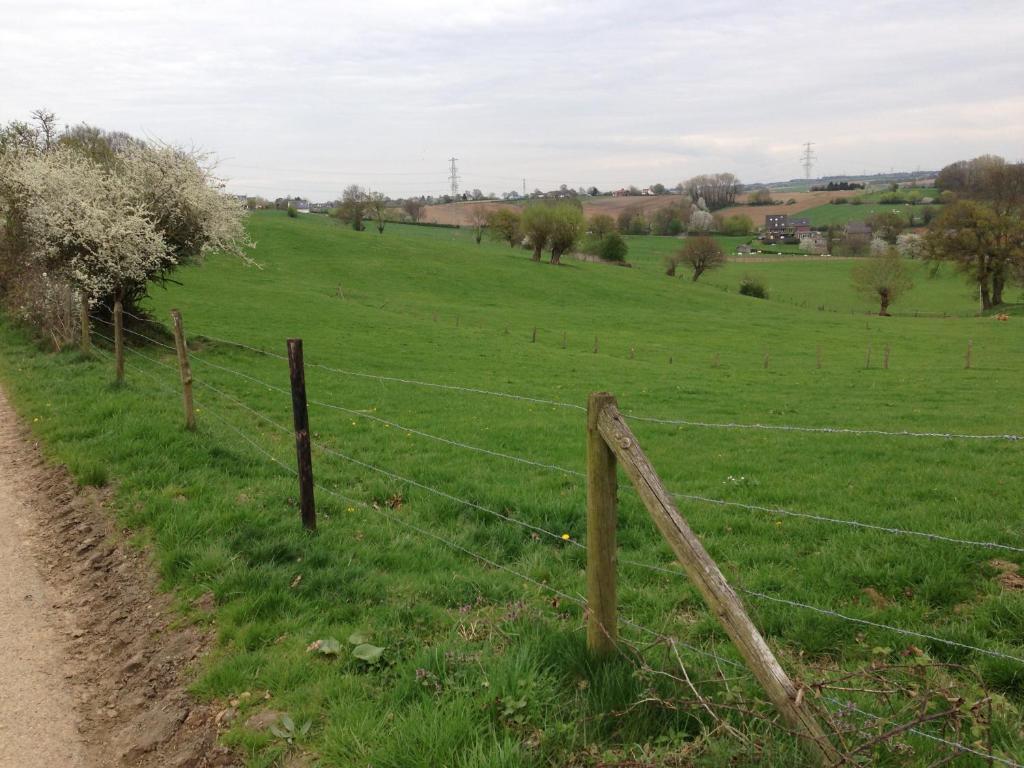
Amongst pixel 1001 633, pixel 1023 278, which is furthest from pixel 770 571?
pixel 1023 278

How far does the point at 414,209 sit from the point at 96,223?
411ft

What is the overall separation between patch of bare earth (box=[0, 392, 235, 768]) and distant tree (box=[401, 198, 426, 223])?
437 feet

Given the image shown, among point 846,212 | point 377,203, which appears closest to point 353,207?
point 377,203

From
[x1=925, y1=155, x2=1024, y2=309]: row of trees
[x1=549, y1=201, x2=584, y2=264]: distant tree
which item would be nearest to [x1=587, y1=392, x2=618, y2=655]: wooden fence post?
[x1=925, y1=155, x2=1024, y2=309]: row of trees

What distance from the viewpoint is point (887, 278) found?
241 ft

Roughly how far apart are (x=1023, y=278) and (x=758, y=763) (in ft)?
260

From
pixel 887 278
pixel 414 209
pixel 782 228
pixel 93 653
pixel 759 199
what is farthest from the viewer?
pixel 759 199

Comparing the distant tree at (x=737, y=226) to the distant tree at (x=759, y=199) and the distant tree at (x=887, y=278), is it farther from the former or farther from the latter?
the distant tree at (x=887, y=278)

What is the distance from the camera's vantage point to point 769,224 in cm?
15525

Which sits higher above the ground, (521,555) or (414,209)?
(414,209)

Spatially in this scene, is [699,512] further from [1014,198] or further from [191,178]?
[1014,198]

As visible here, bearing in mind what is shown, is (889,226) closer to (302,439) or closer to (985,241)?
(985,241)

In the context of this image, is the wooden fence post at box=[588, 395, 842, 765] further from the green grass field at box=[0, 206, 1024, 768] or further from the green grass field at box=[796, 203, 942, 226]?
the green grass field at box=[796, 203, 942, 226]

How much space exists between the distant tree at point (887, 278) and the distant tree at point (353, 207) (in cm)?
6361
